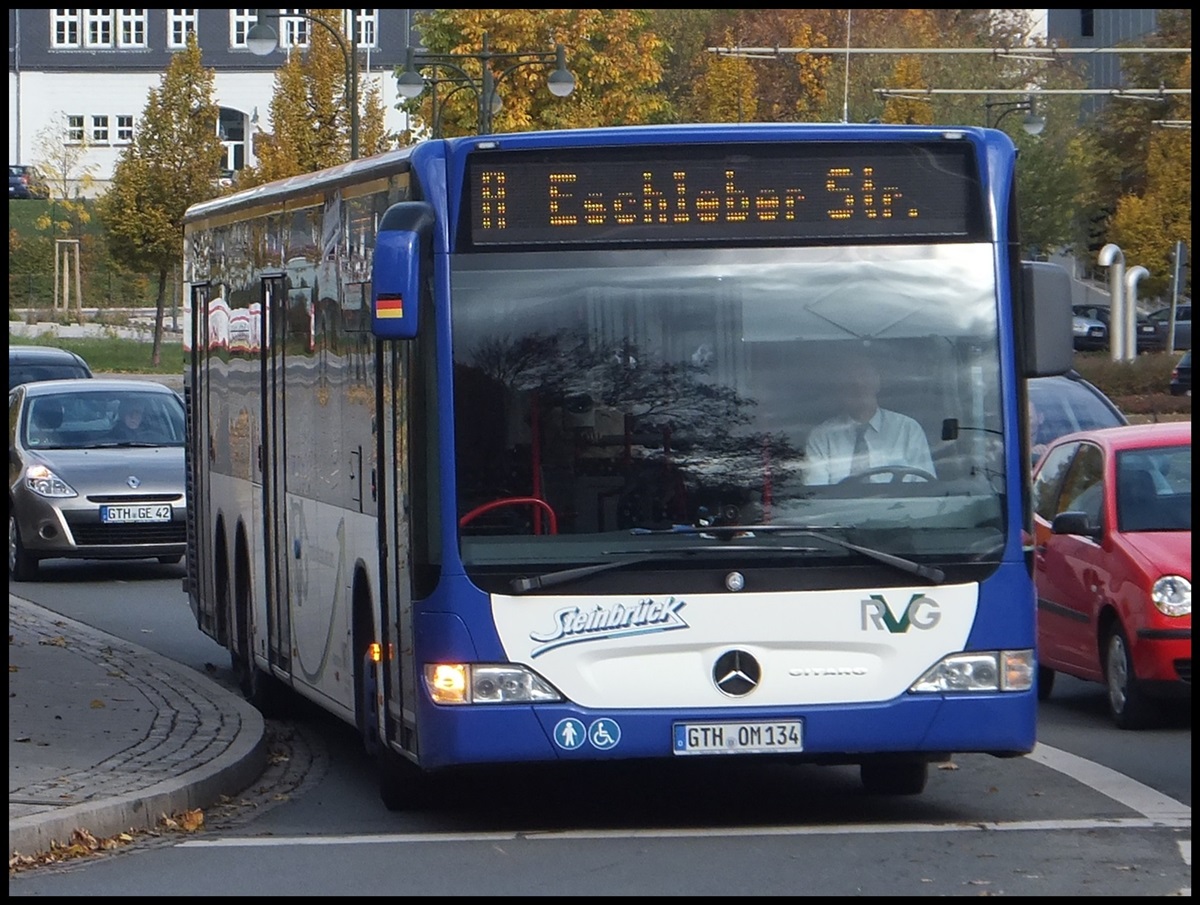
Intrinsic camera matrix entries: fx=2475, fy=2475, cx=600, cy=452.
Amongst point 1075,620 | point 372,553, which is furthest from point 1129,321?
point 372,553

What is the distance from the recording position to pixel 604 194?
8.77 meters

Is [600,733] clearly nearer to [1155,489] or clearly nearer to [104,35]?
[1155,489]

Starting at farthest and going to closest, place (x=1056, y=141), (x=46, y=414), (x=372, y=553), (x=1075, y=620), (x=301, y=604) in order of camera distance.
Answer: (x=1056, y=141)
(x=46, y=414)
(x=1075, y=620)
(x=301, y=604)
(x=372, y=553)

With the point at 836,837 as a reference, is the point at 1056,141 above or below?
above

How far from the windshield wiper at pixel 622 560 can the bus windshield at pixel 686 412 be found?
0.04 m

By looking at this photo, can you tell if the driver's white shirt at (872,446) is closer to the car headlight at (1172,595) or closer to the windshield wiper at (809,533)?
the windshield wiper at (809,533)

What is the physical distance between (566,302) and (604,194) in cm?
44

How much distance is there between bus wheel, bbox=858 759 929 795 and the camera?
9820 mm

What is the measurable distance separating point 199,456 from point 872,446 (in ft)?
23.5

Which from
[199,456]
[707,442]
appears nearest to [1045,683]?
[199,456]

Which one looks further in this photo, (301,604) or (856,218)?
(301,604)

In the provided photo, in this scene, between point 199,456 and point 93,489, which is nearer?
point 199,456

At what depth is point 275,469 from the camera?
12.2 m

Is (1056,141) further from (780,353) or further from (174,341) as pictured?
(780,353)
